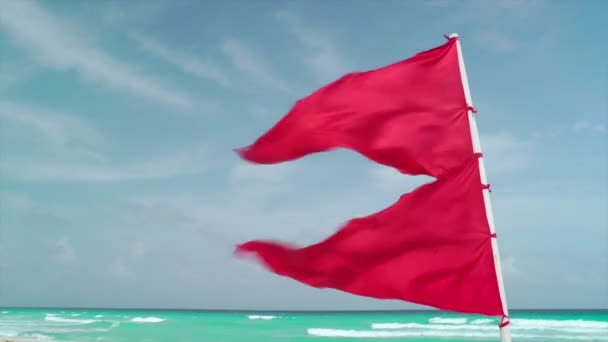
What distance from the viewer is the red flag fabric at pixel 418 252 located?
519 cm

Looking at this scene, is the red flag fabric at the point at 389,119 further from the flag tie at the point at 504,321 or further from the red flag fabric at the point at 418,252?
the flag tie at the point at 504,321

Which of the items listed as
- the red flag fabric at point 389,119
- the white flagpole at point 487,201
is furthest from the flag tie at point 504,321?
the red flag fabric at point 389,119

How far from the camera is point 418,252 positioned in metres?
5.31

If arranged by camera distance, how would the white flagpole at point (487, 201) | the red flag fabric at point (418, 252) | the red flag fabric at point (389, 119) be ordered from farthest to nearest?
1. the red flag fabric at point (389, 119)
2. the red flag fabric at point (418, 252)
3. the white flagpole at point (487, 201)

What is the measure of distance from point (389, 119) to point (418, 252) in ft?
4.01

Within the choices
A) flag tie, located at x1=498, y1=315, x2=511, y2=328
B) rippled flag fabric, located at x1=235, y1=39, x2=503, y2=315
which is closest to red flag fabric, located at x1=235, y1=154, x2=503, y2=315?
rippled flag fabric, located at x1=235, y1=39, x2=503, y2=315

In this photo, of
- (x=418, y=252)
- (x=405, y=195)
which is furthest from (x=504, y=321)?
(x=405, y=195)

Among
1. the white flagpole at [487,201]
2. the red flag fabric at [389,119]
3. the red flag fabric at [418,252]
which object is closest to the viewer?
the white flagpole at [487,201]

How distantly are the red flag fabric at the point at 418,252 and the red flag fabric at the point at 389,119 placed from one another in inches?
14.0

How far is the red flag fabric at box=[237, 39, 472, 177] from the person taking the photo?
18.6 ft

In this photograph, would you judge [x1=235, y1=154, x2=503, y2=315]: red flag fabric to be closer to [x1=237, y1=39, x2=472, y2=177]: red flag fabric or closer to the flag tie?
the flag tie

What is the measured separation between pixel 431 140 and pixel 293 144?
118cm

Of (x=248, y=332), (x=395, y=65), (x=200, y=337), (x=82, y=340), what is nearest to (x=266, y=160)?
(x=395, y=65)

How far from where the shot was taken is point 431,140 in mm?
5668
